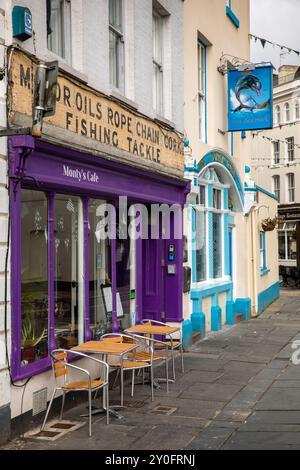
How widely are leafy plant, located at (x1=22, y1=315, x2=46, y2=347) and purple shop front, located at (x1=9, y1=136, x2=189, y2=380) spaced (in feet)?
0.04

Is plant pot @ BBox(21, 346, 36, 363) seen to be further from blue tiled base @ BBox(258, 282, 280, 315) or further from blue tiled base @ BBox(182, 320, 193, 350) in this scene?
blue tiled base @ BBox(258, 282, 280, 315)

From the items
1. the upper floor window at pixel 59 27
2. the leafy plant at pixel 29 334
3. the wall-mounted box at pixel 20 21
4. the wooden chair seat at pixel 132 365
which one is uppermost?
the upper floor window at pixel 59 27

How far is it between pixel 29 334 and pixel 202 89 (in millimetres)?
8011

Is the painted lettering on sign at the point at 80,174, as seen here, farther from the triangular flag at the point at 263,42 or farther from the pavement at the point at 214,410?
the triangular flag at the point at 263,42

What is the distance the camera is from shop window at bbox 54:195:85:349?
750 centimetres

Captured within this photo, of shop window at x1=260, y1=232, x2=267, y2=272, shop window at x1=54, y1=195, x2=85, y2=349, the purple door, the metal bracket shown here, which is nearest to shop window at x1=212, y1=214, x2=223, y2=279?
the purple door

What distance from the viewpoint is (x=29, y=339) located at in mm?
6789

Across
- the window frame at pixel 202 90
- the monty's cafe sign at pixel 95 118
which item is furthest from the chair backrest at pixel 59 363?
the window frame at pixel 202 90

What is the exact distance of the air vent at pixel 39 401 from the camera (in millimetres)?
6457

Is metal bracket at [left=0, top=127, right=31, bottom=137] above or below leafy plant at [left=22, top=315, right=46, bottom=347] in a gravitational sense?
above

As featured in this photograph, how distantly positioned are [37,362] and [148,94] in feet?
16.6

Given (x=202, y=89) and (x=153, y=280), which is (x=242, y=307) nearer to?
(x=153, y=280)

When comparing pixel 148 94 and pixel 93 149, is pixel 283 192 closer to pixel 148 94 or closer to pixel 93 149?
pixel 148 94

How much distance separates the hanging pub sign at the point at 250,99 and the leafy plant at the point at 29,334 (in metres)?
7.89
